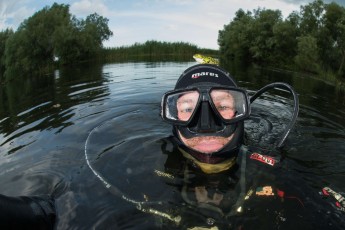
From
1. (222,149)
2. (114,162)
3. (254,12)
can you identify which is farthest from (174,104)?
(254,12)

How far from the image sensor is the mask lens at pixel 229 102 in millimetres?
3545

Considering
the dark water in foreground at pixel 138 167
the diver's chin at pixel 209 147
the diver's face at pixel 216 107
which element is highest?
the diver's face at pixel 216 107

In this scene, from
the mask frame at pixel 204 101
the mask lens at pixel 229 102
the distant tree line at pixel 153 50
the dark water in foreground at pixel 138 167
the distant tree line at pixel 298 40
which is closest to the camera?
the dark water in foreground at pixel 138 167

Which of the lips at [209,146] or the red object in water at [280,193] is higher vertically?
the lips at [209,146]

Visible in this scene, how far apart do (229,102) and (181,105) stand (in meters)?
0.53

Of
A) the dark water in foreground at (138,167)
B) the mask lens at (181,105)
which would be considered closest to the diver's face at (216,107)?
the mask lens at (181,105)

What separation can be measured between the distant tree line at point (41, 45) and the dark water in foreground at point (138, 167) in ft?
82.7

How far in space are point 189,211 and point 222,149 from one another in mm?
709

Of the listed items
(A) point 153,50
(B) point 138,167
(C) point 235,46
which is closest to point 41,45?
(A) point 153,50

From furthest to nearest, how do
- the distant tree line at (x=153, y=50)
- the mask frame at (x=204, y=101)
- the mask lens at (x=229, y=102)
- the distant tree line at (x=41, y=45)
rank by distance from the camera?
the distant tree line at (x=153, y=50)
the distant tree line at (x=41, y=45)
the mask lens at (x=229, y=102)
the mask frame at (x=204, y=101)

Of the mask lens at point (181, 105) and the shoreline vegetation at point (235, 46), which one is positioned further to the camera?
the shoreline vegetation at point (235, 46)

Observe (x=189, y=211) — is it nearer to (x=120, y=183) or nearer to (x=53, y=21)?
(x=120, y=183)

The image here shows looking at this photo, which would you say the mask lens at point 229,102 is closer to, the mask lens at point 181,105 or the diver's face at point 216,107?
the diver's face at point 216,107

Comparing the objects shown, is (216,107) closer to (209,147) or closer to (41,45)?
(209,147)
